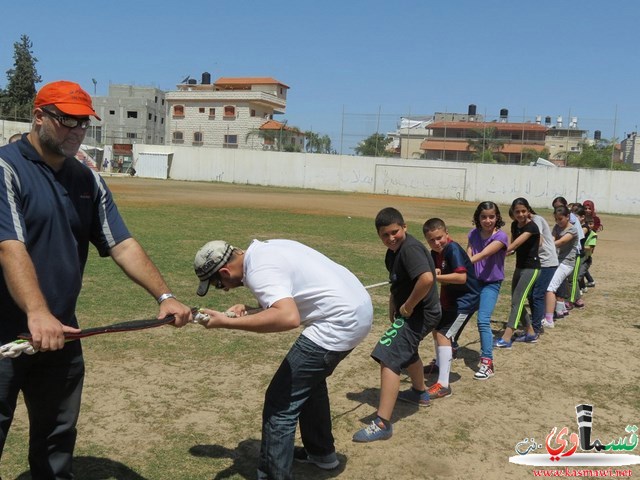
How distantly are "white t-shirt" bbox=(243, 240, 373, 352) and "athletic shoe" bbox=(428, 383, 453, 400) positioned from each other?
6.88 feet

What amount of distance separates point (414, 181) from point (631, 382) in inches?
1556

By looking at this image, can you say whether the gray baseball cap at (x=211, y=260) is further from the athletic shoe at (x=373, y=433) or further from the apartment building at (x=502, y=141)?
the apartment building at (x=502, y=141)

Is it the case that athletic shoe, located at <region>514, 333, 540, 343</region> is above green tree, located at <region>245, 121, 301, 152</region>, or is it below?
below

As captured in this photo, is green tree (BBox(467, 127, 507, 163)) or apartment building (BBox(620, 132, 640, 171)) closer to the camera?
green tree (BBox(467, 127, 507, 163))

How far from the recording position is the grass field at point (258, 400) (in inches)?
171

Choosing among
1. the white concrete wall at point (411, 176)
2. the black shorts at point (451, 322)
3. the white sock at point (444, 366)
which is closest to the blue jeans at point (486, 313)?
the black shorts at point (451, 322)

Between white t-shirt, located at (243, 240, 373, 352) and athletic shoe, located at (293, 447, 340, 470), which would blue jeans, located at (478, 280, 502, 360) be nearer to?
athletic shoe, located at (293, 447, 340, 470)

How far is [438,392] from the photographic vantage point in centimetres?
573

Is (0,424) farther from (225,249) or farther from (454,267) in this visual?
(454,267)

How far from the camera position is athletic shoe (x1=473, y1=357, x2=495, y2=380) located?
6.32 metres

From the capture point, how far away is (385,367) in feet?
15.9

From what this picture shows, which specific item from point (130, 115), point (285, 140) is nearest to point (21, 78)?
point (130, 115)

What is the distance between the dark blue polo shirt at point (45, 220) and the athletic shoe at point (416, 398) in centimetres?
325

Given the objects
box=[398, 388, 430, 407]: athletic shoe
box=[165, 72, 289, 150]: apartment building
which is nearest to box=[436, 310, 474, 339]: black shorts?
box=[398, 388, 430, 407]: athletic shoe
